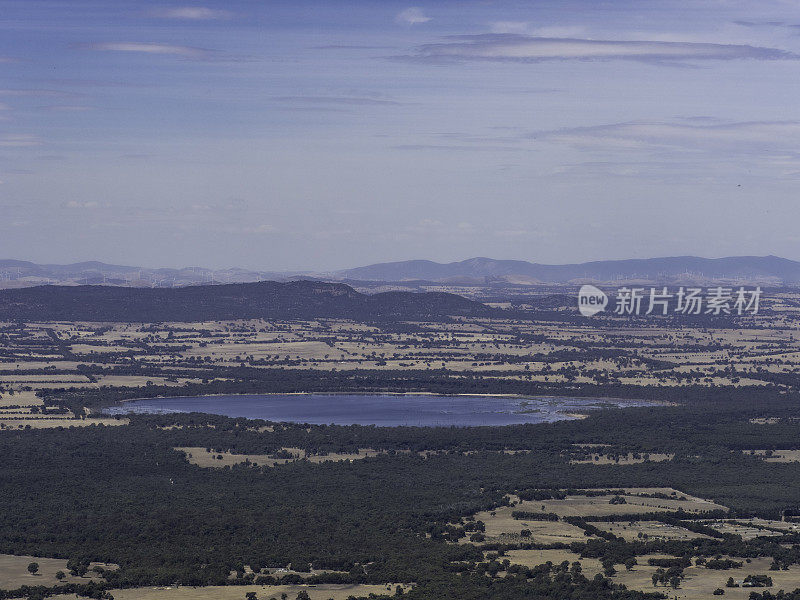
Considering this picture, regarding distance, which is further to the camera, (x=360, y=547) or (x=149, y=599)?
(x=360, y=547)

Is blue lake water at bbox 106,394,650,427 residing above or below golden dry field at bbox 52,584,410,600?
above

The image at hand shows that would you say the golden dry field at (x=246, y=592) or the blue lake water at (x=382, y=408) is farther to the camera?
the blue lake water at (x=382, y=408)

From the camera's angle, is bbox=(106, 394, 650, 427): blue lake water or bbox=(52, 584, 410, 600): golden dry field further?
bbox=(106, 394, 650, 427): blue lake water

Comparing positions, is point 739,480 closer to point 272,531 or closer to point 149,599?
point 272,531

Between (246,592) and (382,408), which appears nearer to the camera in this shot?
(246,592)

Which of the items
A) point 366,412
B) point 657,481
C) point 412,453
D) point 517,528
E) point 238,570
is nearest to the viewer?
point 238,570

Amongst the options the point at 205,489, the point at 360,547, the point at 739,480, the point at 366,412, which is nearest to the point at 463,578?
the point at 360,547

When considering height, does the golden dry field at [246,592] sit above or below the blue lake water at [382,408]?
below

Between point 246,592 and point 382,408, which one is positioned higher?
Answer: point 382,408
